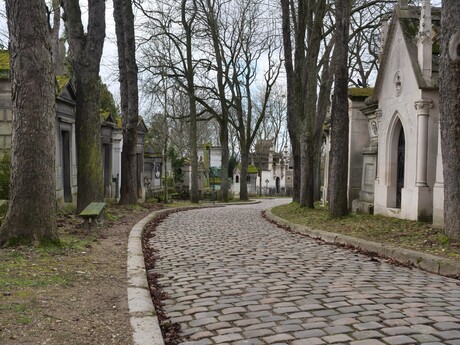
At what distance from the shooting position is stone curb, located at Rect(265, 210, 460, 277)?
23.2 ft

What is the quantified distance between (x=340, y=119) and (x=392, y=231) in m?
3.76

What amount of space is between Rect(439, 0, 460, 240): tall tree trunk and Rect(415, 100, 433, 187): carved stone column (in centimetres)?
385

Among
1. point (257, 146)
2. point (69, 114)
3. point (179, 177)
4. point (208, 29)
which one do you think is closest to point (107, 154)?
point (69, 114)

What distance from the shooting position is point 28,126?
7.20 metres

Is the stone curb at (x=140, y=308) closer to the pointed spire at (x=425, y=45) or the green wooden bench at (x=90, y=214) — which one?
the green wooden bench at (x=90, y=214)

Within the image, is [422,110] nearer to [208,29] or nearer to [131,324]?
[131,324]

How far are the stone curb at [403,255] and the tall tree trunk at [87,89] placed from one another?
19.2 feet

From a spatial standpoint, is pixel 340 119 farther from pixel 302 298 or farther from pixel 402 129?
pixel 302 298

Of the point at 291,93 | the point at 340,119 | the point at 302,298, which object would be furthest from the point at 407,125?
the point at 302,298

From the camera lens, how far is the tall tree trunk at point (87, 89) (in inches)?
495

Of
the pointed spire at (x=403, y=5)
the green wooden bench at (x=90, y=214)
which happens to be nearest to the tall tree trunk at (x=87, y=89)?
the green wooden bench at (x=90, y=214)

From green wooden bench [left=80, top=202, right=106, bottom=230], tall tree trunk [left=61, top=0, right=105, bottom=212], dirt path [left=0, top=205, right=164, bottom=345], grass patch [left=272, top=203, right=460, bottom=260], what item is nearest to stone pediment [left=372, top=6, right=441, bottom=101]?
grass patch [left=272, top=203, right=460, bottom=260]

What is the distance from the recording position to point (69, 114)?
55.8 ft

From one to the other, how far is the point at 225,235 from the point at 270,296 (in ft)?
20.1
